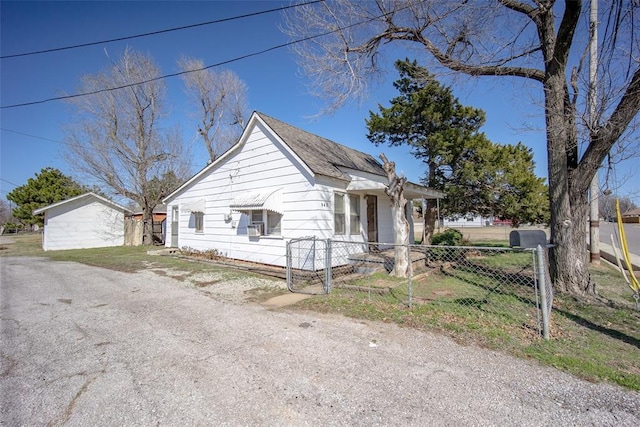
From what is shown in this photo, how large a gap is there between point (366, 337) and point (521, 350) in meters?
1.87

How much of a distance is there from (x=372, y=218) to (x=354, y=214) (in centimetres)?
136

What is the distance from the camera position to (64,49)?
9.47 m

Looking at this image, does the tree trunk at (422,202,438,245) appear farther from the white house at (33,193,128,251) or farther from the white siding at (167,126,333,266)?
the white house at (33,193,128,251)

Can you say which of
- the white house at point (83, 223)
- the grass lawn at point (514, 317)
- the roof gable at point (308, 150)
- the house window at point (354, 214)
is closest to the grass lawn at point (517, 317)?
the grass lawn at point (514, 317)

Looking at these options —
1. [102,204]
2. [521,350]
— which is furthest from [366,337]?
[102,204]

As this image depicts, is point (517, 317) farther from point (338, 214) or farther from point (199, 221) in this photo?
point (199, 221)

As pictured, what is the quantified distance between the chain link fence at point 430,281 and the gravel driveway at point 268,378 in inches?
55.1

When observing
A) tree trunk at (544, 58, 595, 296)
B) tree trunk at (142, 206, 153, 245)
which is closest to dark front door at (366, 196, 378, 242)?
tree trunk at (544, 58, 595, 296)

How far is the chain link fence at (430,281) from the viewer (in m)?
4.84

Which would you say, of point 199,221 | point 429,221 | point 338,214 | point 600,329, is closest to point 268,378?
point 600,329

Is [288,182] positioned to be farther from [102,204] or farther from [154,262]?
[102,204]

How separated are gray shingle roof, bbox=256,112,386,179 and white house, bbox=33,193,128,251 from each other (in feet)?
51.6

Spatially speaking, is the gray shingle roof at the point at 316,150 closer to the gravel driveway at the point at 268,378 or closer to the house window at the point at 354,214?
the house window at the point at 354,214

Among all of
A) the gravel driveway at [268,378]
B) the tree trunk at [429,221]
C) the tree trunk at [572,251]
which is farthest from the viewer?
the tree trunk at [429,221]
